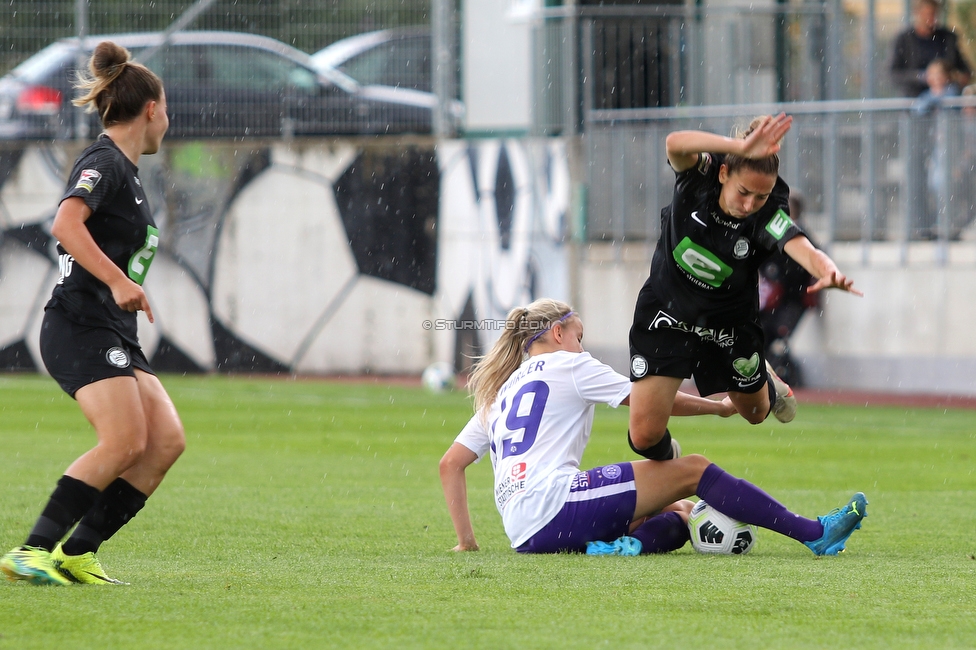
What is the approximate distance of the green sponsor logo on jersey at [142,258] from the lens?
5.28 m

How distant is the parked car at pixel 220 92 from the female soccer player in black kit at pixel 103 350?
13354 mm

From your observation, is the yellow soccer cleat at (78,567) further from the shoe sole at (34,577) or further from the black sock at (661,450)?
the black sock at (661,450)

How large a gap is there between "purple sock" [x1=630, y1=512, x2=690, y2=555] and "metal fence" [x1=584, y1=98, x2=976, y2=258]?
33.3 ft

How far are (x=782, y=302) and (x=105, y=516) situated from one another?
11.8 metres

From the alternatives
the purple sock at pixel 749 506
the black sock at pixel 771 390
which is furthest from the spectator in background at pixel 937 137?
the purple sock at pixel 749 506

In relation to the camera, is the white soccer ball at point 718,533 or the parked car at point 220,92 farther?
the parked car at point 220,92

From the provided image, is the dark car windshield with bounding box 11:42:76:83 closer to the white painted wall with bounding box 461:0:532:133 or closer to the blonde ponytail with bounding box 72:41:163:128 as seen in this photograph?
the white painted wall with bounding box 461:0:532:133

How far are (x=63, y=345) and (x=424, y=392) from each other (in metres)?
11.5

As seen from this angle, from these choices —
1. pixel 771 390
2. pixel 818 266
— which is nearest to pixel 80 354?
pixel 818 266

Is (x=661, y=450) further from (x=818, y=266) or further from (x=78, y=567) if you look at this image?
(x=78, y=567)

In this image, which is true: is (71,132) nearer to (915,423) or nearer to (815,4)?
(815,4)

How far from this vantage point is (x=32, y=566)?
5.05 m

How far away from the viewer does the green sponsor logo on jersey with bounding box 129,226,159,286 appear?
5277mm

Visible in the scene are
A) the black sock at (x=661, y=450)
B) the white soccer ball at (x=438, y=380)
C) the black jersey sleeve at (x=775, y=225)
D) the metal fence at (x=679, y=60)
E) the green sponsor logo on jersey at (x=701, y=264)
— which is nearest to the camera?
the black jersey sleeve at (x=775, y=225)
